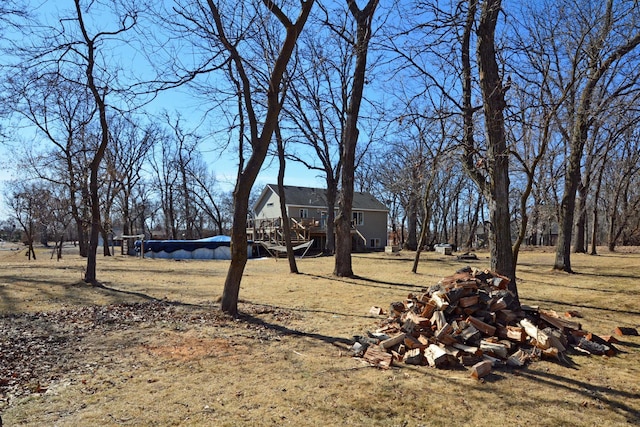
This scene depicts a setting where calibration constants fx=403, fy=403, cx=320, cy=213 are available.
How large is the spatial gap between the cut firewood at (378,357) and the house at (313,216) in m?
24.0

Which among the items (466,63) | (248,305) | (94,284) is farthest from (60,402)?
(466,63)

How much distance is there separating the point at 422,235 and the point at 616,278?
18.8 feet

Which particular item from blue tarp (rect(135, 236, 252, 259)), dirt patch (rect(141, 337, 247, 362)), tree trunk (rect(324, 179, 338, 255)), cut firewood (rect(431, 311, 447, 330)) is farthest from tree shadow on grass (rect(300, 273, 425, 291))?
blue tarp (rect(135, 236, 252, 259))

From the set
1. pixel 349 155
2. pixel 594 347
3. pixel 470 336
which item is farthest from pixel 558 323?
pixel 349 155

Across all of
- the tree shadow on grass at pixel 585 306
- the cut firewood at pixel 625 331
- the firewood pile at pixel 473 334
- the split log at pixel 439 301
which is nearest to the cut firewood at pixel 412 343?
the firewood pile at pixel 473 334

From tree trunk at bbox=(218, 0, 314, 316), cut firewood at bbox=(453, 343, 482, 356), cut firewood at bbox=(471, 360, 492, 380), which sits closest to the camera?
cut firewood at bbox=(471, 360, 492, 380)

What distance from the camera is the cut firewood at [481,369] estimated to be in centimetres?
425

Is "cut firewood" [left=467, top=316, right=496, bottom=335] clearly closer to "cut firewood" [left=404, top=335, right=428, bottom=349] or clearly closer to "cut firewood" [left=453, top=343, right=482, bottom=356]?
"cut firewood" [left=453, top=343, right=482, bottom=356]

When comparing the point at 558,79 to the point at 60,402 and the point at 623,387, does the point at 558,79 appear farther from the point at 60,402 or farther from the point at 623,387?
the point at 60,402

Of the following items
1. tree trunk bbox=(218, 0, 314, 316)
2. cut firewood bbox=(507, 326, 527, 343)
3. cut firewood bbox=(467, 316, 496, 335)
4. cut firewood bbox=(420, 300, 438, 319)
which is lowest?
cut firewood bbox=(507, 326, 527, 343)

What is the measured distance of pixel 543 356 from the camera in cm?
488

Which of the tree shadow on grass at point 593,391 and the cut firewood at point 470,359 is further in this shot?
the cut firewood at point 470,359

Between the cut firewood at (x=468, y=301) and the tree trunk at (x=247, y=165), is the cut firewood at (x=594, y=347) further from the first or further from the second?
the tree trunk at (x=247, y=165)

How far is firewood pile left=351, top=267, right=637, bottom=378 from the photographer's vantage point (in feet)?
15.6
